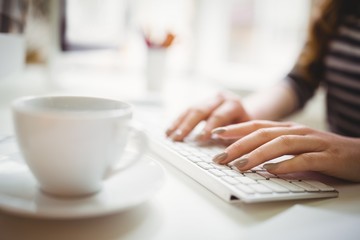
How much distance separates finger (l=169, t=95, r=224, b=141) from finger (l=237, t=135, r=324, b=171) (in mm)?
161

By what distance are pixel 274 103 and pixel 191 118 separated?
363 millimetres

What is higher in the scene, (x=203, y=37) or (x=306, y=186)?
(x=203, y=37)

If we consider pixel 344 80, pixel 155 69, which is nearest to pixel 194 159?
pixel 344 80

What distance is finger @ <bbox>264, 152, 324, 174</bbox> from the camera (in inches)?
19.4

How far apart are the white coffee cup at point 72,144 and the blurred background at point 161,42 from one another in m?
0.79

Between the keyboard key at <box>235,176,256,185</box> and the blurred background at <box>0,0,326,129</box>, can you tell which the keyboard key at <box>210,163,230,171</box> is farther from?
the blurred background at <box>0,0,326,129</box>

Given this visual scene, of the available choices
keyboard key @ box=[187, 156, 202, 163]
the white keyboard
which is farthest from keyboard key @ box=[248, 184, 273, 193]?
keyboard key @ box=[187, 156, 202, 163]

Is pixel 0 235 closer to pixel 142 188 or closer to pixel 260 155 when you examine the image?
pixel 142 188

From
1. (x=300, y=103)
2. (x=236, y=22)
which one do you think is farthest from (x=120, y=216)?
(x=236, y=22)

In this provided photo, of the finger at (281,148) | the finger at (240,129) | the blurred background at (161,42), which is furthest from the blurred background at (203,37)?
the finger at (281,148)

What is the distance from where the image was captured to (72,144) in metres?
0.36

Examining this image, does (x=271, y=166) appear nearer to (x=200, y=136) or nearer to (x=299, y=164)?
(x=299, y=164)

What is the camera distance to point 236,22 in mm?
1843

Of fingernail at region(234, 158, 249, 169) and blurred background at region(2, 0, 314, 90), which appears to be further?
blurred background at region(2, 0, 314, 90)
